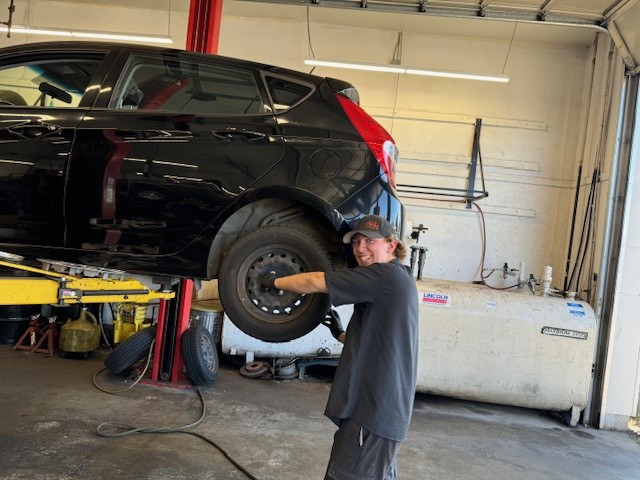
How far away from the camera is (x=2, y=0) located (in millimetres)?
6938

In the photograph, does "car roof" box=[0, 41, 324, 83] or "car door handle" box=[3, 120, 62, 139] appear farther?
"car roof" box=[0, 41, 324, 83]

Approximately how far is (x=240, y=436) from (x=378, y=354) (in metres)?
2.24

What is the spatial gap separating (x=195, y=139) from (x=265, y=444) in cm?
257

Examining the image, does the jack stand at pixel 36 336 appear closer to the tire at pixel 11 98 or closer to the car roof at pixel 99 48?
the tire at pixel 11 98

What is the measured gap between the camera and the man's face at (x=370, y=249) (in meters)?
2.13

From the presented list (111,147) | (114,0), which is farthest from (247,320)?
(114,0)

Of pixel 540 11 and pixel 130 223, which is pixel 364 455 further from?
pixel 540 11

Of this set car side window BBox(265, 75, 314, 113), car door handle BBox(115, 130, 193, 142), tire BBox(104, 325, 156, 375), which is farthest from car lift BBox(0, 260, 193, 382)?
tire BBox(104, 325, 156, 375)

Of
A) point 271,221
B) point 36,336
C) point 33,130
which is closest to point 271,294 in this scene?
point 271,221

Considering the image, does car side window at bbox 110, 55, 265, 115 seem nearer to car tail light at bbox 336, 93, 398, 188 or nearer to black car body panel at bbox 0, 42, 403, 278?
black car body panel at bbox 0, 42, 403, 278

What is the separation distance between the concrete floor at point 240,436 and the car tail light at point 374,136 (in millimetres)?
2219

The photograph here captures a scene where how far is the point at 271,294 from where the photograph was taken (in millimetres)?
2201

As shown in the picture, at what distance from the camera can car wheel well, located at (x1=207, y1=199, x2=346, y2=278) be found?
2275mm

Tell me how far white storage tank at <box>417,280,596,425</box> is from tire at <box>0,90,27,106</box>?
4.13 meters
